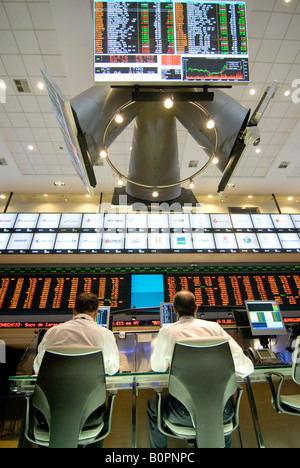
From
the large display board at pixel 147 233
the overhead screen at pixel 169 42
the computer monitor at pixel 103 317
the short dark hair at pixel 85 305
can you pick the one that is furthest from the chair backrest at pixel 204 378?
the large display board at pixel 147 233

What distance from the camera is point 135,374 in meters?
1.89

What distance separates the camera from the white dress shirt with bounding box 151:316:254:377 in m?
1.74

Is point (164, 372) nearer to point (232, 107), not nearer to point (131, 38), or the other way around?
point (232, 107)

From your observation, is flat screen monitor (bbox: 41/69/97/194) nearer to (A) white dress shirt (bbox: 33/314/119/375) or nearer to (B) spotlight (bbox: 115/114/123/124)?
(B) spotlight (bbox: 115/114/123/124)

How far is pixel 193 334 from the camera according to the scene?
1.75m

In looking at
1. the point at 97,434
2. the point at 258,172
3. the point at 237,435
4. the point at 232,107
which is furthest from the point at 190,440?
the point at 258,172

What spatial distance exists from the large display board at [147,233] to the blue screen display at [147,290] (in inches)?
20.9

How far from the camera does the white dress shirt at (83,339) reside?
167cm

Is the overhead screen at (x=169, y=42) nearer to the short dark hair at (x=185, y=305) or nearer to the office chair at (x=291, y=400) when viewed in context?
the short dark hair at (x=185, y=305)

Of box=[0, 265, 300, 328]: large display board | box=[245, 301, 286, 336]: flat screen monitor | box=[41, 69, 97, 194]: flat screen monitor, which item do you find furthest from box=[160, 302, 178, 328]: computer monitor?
box=[41, 69, 97, 194]: flat screen monitor

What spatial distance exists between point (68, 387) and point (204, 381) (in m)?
0.76

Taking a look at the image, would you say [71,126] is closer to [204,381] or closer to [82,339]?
[82,339]

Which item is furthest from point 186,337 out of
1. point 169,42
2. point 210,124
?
point 169,42

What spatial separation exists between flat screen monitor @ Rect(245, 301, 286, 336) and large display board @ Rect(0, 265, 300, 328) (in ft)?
3.19
